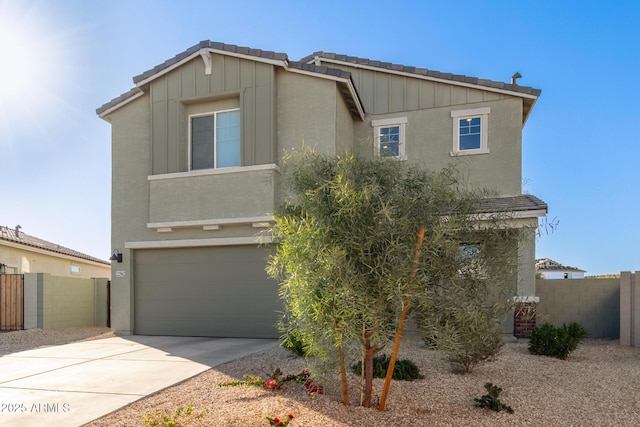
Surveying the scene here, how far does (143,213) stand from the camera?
12102mm

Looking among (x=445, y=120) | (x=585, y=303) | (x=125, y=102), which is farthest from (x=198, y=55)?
(x=585, y=303)

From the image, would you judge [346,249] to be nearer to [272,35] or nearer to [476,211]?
[476,211]

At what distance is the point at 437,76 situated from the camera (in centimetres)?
1202

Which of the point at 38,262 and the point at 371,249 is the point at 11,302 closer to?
the point at 38,262

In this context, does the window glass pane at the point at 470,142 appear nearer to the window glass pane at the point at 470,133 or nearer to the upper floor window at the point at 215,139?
the window glass pane at the point at 470,133

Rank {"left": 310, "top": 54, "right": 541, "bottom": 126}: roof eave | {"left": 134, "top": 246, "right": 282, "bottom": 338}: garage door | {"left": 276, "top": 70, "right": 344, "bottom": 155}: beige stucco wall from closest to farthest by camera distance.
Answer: {"left": 276, "top": 70, "right": 344, "bottom": 155}: beige stucco wall, {"left": 134, "top": 246, "right": 282, "bottom": 338}: garage door, {"left": 310, "top": 54, "right": 541, "bottom": 126}: roof eave

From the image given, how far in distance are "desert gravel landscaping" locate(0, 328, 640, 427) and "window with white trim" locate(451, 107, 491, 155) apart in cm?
586

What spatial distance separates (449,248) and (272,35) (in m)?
10.2

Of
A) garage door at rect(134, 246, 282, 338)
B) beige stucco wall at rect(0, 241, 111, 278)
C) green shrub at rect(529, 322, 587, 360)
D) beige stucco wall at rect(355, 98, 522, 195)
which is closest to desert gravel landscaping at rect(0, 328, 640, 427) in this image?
green shrub at rect(529, 322, 587, 360)

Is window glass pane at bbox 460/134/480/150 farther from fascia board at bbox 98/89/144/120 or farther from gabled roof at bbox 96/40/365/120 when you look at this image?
fascia board at bbox 98/89/144/120

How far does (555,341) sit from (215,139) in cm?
936

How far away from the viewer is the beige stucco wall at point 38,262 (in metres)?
17.2

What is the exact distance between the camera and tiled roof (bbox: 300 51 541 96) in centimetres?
1141

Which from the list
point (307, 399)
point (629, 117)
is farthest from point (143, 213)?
point (629, 117)
